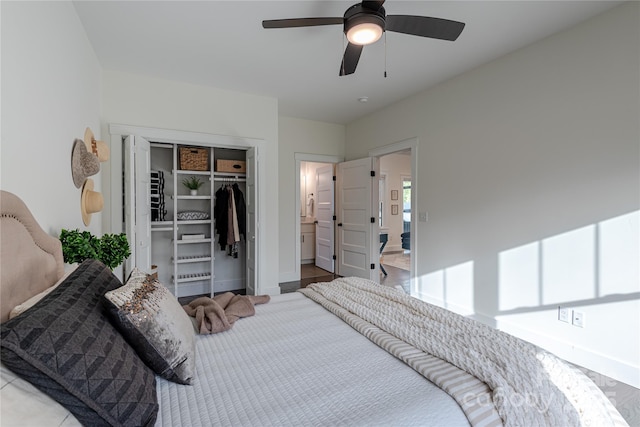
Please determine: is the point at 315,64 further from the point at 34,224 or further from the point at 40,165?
the point at 34,224

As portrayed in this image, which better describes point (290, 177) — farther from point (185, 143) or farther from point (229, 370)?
point (229, 370)

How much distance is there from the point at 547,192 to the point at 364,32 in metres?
2.08

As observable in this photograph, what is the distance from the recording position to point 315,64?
9.96ft

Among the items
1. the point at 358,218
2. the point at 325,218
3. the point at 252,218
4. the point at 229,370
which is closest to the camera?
the point at 229,370

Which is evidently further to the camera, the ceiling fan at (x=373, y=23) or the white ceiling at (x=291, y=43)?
the white ceiling at (x=291, y=43)

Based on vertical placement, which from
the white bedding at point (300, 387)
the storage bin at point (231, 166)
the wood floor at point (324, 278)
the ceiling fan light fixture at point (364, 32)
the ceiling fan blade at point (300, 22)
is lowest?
the wood floor at point (324, 278)

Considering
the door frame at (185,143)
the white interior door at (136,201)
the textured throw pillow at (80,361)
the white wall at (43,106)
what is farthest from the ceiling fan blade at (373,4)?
the white interior door at (136,201)

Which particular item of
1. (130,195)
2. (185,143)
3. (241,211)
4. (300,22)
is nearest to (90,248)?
(130,195)

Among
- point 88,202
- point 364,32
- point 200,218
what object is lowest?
point 200,218

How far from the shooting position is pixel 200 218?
13.4 ft

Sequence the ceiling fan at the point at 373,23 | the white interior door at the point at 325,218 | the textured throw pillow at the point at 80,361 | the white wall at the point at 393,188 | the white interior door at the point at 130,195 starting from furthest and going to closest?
the white wall at the point at 393,188 → the white interior door at the point at 325,218 → the white interior door at the point at 130,195 → the ceiling fan at the point at 373,23 → the textured throw pillow at the point at 80,361

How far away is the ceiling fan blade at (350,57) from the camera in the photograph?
2088 mm

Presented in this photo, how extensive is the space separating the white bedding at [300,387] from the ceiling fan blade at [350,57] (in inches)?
73.5

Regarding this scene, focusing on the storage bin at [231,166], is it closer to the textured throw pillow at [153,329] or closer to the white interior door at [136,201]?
the white interior door at [136,201]
